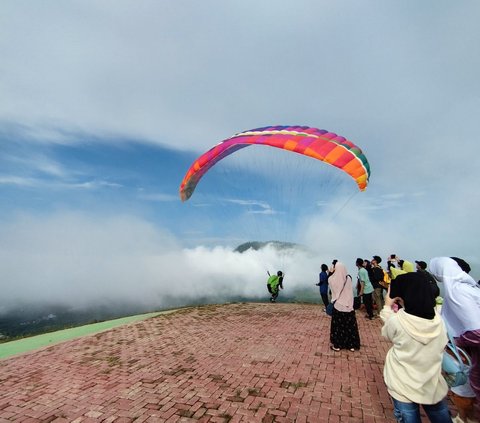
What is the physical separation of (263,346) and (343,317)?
2.16 meters

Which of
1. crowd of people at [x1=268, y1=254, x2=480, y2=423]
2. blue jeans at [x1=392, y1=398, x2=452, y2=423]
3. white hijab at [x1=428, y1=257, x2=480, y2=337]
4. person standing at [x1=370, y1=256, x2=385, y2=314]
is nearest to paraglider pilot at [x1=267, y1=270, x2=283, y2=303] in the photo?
person standing at [x1=370, y1=256, x2=385, y2=314]

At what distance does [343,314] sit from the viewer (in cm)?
670

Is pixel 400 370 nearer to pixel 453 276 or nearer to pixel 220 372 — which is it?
pixel 453 276

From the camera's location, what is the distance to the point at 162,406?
175 inches

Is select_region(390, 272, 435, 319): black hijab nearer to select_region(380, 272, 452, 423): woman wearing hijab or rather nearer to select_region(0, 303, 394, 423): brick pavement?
select_region(380, 272, 452, 423): woman wearing hijab

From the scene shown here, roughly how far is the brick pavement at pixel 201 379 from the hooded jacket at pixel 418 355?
177cm

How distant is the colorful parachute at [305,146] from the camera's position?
8.36m

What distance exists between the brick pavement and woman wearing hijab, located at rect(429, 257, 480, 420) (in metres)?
1.58

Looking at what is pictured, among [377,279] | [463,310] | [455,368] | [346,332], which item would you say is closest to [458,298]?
[463,310]

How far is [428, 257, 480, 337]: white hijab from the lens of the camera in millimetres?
3008

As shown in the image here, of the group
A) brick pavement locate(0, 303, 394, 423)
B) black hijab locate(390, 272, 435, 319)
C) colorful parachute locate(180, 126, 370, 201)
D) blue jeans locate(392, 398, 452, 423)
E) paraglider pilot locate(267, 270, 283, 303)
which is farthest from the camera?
paraglider pilot locate(267, 270, 283, 303)

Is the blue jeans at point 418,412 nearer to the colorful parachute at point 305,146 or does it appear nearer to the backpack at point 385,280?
the colorful parachute at point 305,146

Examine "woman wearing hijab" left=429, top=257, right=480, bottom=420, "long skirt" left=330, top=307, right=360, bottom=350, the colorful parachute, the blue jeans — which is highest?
the colorful parachute

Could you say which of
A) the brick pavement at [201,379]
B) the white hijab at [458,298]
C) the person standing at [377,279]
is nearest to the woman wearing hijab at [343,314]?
the brick pavement at [201,379]
